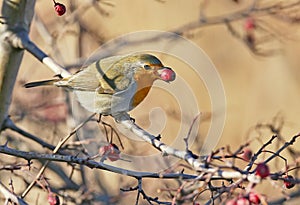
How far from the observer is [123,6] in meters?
4.98

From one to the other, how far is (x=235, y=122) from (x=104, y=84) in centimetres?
273

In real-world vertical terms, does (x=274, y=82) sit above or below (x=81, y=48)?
above

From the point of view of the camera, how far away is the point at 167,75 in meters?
2.12

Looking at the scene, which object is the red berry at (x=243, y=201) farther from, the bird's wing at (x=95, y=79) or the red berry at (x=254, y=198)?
the bird's wing at (x=95, y=79)

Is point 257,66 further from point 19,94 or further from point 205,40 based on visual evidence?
point 19,94

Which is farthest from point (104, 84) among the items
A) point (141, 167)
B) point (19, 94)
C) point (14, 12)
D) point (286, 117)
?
point (286, 117)

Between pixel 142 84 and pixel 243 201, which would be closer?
pixel 243 201

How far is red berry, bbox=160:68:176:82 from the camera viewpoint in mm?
2092

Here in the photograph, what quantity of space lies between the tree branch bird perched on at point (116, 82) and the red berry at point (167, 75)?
0.03m

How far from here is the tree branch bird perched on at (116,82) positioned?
7.89 feet

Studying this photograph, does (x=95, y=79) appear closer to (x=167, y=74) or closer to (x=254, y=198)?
(x=167, y=74)

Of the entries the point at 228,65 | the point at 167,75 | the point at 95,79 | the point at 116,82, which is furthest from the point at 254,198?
the point at 228,65

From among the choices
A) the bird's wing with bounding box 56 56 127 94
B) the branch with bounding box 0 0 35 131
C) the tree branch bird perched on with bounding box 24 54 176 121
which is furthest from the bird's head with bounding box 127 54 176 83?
the branch with bounding box 0 0 35 131

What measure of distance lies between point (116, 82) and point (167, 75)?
467 millimetres
